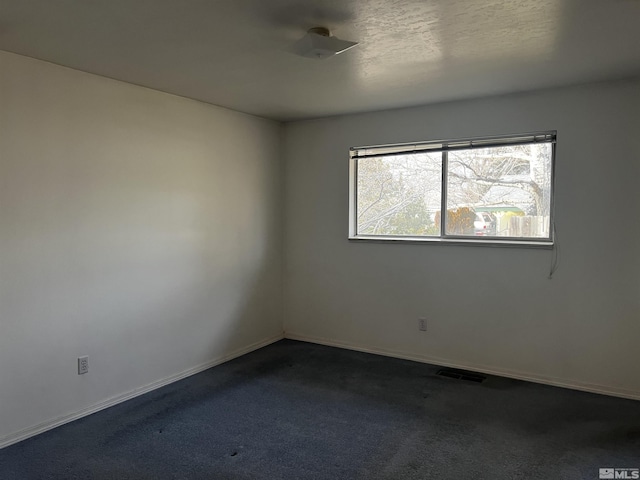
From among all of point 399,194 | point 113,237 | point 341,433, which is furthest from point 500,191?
point 113,237

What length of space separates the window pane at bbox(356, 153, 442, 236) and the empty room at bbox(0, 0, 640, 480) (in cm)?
2

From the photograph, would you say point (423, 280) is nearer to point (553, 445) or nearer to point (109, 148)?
point (553, 445)

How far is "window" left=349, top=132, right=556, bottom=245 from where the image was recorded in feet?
12.1

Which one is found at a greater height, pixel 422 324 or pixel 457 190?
pixel 457 190

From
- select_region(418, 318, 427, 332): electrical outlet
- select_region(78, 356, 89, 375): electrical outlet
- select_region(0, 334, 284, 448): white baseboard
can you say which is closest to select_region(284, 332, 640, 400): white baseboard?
select_region(418, 318, 427, 332): electrical outlet

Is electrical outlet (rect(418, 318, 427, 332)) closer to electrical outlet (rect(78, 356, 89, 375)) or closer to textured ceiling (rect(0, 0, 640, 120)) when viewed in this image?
textured ceiling (rect(0, 0, 640, 120))

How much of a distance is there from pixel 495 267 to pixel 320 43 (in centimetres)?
242

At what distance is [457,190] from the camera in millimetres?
4059

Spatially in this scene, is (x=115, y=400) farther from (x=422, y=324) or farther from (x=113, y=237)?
(x=422, y=324)

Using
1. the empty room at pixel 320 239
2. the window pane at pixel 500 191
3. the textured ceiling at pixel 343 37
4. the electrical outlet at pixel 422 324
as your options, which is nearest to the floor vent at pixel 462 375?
the empty room at pixel 320 239

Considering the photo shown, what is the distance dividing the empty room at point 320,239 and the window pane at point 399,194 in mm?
21

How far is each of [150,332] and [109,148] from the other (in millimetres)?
1411

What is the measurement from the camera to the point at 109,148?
3.21 m

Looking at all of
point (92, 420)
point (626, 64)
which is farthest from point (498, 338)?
point (92, 420)
